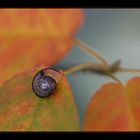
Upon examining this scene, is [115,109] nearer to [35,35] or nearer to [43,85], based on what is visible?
[43,85]

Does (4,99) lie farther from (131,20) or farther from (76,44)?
(131,20)

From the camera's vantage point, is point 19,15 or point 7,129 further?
point 19,15
